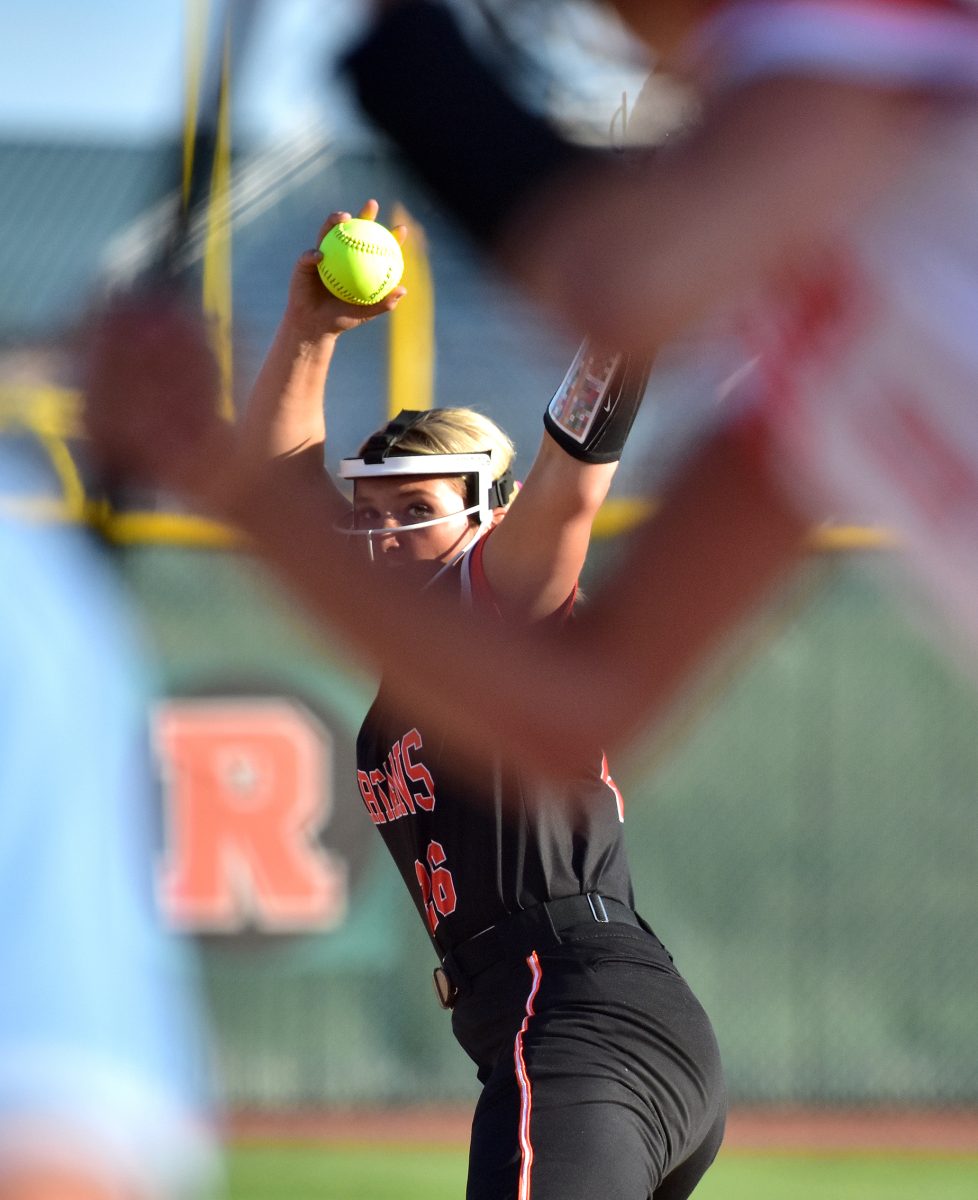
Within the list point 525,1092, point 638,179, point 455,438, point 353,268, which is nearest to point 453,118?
point 638,179

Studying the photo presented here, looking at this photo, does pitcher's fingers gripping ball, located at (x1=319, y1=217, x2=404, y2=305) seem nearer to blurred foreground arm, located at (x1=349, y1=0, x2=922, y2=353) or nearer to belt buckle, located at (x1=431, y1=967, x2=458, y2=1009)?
blurred foreground arm, located at (x1=349, y1=0, x2=922, y2=353)

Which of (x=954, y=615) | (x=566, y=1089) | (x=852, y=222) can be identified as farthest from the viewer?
(x=566, y=1089)

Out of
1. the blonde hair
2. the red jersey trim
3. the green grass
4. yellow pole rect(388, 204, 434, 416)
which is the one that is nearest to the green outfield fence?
the green grass

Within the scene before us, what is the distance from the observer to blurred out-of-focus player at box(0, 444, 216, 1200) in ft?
4.78

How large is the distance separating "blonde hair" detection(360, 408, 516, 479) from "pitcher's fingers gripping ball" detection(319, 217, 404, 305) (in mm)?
828

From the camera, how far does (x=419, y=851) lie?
140 inches

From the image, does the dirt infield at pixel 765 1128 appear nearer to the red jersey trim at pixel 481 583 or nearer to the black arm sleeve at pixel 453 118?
the red jersey trim at pixel 481 583

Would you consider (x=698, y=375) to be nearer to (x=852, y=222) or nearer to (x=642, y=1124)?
(x=852, y=222)

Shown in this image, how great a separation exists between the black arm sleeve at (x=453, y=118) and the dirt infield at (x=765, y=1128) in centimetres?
617

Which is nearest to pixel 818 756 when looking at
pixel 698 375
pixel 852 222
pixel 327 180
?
pixel 327 180

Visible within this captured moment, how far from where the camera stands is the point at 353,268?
2.90m

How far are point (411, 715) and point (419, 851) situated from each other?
0.32 m

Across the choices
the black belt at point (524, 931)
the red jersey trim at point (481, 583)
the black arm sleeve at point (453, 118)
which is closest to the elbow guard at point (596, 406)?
the red jersey trim at point (481, 583)

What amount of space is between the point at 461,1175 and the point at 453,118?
562cm
